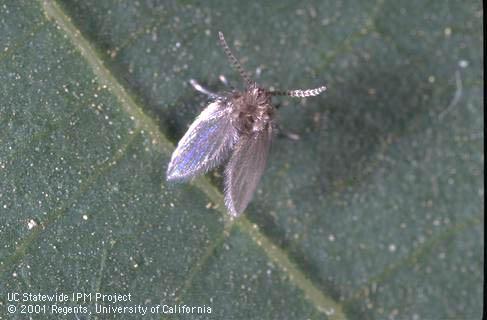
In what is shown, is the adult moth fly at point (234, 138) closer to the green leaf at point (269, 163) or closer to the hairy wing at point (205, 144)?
the hairy wing at point (205, 144)

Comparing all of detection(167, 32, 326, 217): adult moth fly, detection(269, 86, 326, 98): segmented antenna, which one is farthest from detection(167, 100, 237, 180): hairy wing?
detection(269, 86, 326, 98): segmented antenna

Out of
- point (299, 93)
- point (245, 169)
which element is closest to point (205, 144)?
point (245, 169)

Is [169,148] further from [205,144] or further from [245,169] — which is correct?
[245,169]

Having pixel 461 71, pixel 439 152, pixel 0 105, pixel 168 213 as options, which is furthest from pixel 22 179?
pixel 461 71

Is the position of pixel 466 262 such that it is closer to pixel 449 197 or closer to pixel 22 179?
pixel 449 197

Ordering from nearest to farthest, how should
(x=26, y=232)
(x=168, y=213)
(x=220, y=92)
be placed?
(x=26, y=232), (x=168, y=213), (x=220, y=92)

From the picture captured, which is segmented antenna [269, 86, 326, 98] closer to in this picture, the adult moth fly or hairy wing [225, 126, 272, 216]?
the adult moth fly

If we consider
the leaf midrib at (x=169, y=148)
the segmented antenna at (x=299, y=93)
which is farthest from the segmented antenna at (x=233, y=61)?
the leaf midrib at (x=169, y=148)
